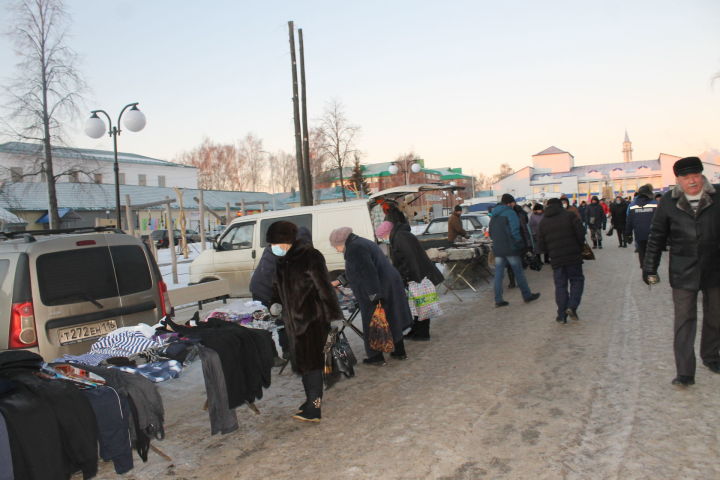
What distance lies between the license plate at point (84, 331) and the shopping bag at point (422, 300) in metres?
3.76

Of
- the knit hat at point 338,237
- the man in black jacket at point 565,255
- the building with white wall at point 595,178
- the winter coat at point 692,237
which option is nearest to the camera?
the winter coat at point 692,237

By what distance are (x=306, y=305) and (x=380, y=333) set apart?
1.65 meters

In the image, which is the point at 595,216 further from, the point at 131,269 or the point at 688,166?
the point at 131,269

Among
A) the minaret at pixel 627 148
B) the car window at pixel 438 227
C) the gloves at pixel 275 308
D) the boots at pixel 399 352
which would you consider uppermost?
the minaret at pixel 627 148

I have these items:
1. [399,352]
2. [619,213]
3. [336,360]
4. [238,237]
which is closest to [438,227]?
[238,237]

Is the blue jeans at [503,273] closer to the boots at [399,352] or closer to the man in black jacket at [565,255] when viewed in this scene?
the man in black jacket at [565,255]

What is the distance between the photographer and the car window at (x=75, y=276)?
528cm

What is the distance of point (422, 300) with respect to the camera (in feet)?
24.9

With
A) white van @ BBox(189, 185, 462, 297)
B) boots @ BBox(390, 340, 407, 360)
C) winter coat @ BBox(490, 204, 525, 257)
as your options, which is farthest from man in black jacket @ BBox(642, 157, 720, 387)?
white van @ BBox(189, 185, 462, 297)

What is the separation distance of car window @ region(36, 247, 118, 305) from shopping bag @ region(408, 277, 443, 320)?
374 centimetres

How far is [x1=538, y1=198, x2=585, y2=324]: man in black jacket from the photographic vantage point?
8.20m

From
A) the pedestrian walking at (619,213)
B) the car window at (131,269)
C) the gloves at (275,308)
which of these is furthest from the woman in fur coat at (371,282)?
the pedestrian walking at (619,213)

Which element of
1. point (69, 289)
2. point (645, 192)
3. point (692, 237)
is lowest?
point (69, 289)

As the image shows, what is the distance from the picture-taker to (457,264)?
43.2 ft
